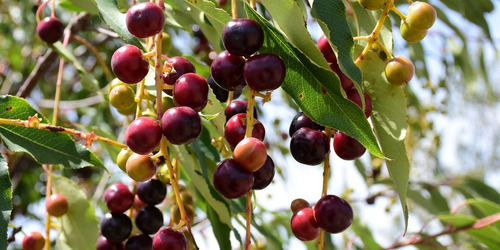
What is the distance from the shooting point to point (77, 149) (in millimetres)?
886

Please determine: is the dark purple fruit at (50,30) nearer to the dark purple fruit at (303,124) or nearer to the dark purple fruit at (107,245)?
the dark purple fruit at (107,245)

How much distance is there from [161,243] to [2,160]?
0.28 meters

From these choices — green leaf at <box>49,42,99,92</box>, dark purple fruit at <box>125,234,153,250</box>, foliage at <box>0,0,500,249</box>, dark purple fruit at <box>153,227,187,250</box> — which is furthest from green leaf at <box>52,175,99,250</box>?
dark purple fruit at <box>153,227,187,250</box>

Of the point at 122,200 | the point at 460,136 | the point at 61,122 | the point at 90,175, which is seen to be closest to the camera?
the point at 122,200

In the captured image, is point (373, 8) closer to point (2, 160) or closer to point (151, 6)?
point (151, 6)

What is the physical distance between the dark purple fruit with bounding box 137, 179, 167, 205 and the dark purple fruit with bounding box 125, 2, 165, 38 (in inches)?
13.2

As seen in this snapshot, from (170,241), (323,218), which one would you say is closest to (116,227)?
(170,241)

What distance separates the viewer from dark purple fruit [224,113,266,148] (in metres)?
0.71

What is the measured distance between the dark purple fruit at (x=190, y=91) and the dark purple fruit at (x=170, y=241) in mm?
163

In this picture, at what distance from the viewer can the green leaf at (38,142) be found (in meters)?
0.86

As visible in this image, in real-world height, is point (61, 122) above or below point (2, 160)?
below

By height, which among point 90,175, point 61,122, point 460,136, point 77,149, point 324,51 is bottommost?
point 460,136

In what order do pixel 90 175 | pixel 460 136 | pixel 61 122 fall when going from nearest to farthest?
pixel 61 122 < pixel 90 175 < pixel 460 136

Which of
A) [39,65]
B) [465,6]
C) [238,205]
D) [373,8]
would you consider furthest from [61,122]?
[465,6]
